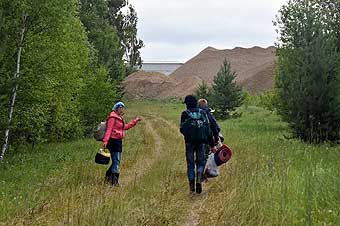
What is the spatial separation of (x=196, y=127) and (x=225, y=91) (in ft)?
104

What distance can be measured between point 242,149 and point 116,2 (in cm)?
5173

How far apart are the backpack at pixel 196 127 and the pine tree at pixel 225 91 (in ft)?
103

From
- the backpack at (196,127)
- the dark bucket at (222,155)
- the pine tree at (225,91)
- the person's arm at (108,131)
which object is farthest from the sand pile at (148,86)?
the backpack at (196,127)

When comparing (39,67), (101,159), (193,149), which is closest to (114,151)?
(101,159)

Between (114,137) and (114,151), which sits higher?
(114,137)

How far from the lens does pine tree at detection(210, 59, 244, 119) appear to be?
140 ft

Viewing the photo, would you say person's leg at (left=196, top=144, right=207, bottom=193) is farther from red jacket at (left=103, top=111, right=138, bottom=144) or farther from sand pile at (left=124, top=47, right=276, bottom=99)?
sand pile at (left=124, top=47, right=276, bottom=99)

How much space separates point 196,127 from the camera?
11055 millimetres

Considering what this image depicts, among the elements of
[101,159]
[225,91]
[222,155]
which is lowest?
[225,91]

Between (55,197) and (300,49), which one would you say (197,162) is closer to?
(55,197)

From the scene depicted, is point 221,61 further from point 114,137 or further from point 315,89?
point 114,137

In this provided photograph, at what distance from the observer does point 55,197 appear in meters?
10.2

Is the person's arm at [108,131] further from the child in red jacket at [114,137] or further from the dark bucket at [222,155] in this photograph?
the dark bucket at [222,155]

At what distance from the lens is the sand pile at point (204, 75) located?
9425cm
